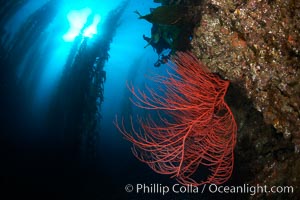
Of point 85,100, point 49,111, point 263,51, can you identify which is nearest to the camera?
point 263,51

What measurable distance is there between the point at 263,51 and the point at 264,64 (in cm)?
16

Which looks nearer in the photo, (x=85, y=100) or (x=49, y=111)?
(x=85, y=100)

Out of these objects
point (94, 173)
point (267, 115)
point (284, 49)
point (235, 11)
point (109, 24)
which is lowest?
point (94, 173)

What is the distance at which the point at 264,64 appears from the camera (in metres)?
2.78

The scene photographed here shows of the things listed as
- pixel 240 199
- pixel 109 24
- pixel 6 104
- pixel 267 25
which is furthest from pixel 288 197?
pixel 109 24

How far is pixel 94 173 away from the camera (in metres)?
13.3

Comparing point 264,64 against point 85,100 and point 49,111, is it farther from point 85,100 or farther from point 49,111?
point 49,111

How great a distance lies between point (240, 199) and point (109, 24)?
20.1m

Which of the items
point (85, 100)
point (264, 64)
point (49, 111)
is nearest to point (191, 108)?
point (264, 64)

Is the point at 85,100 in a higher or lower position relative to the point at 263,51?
higher

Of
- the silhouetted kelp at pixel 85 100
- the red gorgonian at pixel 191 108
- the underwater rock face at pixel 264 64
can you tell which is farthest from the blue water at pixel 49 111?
the underwater rock face at pixel 264 64

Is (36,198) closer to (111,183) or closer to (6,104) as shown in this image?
(111,183)

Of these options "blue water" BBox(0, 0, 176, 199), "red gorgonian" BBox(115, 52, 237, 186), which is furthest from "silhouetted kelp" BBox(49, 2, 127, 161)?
"red gorgonian" BBox(115, 52, 237, 186)

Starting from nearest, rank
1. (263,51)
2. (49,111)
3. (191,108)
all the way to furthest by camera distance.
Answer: (263,51), (191,108), (49,111)
